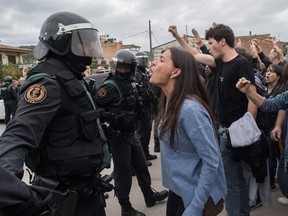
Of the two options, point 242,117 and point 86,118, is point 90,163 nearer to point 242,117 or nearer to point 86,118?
point 86,118

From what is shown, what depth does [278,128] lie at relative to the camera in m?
3.44

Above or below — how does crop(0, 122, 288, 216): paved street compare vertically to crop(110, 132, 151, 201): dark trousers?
below

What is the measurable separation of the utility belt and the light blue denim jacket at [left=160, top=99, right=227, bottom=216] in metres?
0.49

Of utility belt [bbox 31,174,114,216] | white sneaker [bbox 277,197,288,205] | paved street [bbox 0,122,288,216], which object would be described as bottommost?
paved street [bbox 0,122,288,216]

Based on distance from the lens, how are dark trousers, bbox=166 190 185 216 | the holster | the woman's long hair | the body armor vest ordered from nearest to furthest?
the holster → the body armor vest → the woman's long hair → dark trousers, bbox=166 190 185 216

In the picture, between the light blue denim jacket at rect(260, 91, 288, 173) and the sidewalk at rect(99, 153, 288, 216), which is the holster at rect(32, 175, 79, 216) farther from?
the sidewalk at rect(99, 153, 288, 216)

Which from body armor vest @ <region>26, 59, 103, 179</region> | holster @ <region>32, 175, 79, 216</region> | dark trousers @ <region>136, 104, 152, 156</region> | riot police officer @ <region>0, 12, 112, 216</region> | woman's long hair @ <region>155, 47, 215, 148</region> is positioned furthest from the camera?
dark trousers @ <region>136, 104, 152, 156</region>

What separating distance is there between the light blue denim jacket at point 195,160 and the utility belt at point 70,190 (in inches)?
19.3

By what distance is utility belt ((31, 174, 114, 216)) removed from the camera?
5.16 feet

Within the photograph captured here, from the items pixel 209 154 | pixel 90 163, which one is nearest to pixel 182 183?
pixel 209 154

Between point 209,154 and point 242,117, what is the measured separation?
107 cm

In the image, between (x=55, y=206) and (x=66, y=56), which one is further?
(x=66, y=56)

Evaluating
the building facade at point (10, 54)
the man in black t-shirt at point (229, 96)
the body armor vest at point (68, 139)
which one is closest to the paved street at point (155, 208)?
the man in black t-shirt at point (229, 96)

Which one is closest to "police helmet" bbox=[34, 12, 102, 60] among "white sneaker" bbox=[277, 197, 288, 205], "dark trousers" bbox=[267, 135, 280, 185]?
"dark trousers" bbox=[267, 135, 280, 185]
